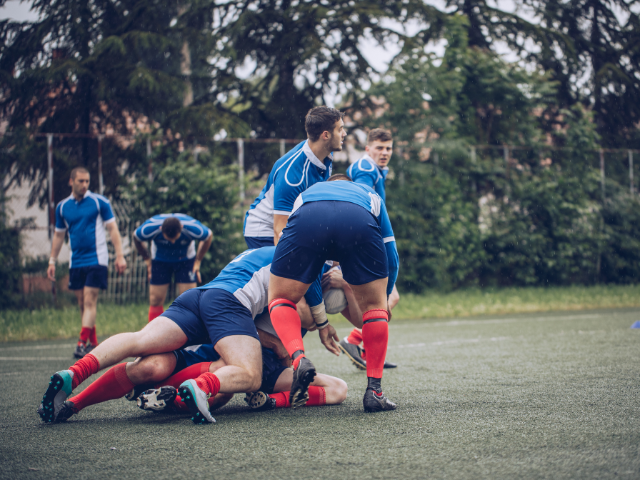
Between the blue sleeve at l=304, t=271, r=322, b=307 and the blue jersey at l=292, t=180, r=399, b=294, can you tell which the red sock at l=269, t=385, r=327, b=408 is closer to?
the blue sleeve at l=304, t=271, r=322, b=307

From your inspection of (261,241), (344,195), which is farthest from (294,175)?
(344,195)

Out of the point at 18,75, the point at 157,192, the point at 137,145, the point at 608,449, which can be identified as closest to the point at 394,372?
the point at 608,449

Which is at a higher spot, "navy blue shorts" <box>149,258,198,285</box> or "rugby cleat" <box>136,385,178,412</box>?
"navy blue shorts" <box>149,258,198,285</box>

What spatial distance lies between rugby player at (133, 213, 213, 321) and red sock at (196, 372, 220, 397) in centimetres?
404

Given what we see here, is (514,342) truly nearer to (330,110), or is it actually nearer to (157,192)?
(330,110)

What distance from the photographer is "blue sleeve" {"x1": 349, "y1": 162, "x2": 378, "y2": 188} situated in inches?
211

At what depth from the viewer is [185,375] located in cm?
345

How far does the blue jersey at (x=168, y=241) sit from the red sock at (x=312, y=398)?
3814 millimetres

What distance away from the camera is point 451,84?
525 inches

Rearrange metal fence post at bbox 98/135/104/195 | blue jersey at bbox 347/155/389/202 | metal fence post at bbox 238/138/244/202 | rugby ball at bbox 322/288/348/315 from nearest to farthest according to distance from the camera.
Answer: rugby ball at bbox 322/288/348/315, blue jersey at bbox 347/155/389/202, metal fence post at bbox 98/135/104/195, metal fence post at bbox 238/138/244/202

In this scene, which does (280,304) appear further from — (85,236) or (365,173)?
(85,236)

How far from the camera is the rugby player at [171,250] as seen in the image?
280 inches

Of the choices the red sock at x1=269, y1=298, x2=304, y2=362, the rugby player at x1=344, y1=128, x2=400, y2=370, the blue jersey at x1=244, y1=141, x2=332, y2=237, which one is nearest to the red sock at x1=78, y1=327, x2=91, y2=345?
the rugby player at x1=344, y1=128, x2=400, y2=370

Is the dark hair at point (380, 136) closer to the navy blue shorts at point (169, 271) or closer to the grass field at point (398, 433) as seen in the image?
the grass field at point (398, 433)
